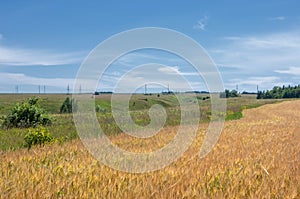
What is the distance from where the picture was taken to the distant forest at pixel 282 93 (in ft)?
421

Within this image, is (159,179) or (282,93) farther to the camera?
(282,93)

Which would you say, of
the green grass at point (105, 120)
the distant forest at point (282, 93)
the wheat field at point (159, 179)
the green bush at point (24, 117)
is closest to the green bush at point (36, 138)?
the green grass at point (105, 120)

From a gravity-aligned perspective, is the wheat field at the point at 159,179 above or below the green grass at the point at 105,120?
above

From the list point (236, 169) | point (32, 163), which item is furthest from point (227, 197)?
point (32, 163)

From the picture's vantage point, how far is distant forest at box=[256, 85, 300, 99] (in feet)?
421

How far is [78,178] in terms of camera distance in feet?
17.5

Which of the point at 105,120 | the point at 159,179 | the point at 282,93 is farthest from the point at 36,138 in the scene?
the point at 282,93

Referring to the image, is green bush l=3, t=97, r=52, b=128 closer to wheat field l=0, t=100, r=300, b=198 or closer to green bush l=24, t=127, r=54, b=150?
green bush l=24, t=127, r=54, b=150

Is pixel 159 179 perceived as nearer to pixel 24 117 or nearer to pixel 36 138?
pixel 36 138

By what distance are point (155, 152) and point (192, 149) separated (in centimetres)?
122

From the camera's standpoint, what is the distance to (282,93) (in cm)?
13188

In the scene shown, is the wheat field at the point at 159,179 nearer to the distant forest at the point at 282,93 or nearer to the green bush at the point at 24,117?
the green bush at the point at 24,117

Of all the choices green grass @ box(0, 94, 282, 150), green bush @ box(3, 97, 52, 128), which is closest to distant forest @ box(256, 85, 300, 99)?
green grass @ box(0, 94, 282, 150)

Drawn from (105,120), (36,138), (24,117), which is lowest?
(105,120)
